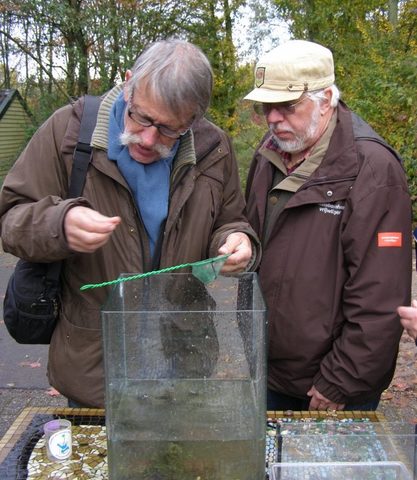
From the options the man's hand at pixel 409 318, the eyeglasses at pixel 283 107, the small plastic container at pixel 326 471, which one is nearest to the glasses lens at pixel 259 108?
the eyeglasses at pixel 283 107

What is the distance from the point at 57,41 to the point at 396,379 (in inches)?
527

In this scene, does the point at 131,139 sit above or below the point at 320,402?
above

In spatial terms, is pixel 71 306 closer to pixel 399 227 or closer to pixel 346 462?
pixel 346 462

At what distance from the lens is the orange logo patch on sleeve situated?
184 cm

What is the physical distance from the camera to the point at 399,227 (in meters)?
1.85

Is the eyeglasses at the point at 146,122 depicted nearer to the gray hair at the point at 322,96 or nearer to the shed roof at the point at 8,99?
the gray hair at the point at 322,96

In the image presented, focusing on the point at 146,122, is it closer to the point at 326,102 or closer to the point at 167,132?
the point at 167,132

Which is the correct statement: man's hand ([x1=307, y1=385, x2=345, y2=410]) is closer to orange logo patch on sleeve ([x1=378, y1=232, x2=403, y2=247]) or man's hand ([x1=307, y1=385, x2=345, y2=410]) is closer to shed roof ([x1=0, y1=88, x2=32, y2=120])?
orange logo patch on sleeve ([x1=378, y1=232, x2=403, y2=247])

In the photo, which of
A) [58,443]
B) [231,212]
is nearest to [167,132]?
[231,212]

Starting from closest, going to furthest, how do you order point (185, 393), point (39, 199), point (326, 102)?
point (185, 393), point (39, 199), point (326, 102)

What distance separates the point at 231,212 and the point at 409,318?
2.26ft

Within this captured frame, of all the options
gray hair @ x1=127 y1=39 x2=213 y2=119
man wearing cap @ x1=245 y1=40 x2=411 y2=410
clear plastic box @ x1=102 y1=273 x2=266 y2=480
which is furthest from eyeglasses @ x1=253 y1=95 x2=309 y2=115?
clear plastic box @ x1=102 y1=273 x2=266 y2=480

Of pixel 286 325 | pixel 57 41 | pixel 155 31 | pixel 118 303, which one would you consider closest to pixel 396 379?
pixel 286 325

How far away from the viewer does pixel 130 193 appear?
5.60 feet
